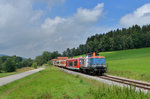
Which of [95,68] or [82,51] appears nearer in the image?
[95,68]

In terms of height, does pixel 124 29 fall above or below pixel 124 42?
above

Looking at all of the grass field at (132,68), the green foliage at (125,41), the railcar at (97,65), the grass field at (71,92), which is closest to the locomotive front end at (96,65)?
the railcar at (97,65)

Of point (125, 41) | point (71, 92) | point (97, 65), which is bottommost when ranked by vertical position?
point (71, 92)

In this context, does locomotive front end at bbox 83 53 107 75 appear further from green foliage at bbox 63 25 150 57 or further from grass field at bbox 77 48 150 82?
green foliage at bbox 63 25 150 57

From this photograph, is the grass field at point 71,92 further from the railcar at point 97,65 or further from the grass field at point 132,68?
the railcar at point 97,65

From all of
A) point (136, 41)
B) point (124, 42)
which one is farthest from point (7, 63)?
point (136, 41)

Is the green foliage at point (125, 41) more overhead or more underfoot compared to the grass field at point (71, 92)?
more overhead

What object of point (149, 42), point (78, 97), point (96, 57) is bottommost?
point (78, 97)

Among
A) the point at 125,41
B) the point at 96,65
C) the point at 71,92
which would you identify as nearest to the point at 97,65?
the point at 96,65

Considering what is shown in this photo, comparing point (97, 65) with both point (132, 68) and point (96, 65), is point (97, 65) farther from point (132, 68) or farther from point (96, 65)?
point (132, 68)

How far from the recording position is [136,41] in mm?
98500

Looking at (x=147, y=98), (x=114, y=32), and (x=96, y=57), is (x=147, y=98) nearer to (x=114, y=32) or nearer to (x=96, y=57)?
(x=96, y=57)

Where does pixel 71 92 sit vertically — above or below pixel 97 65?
below

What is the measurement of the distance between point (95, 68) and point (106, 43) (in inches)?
3390
